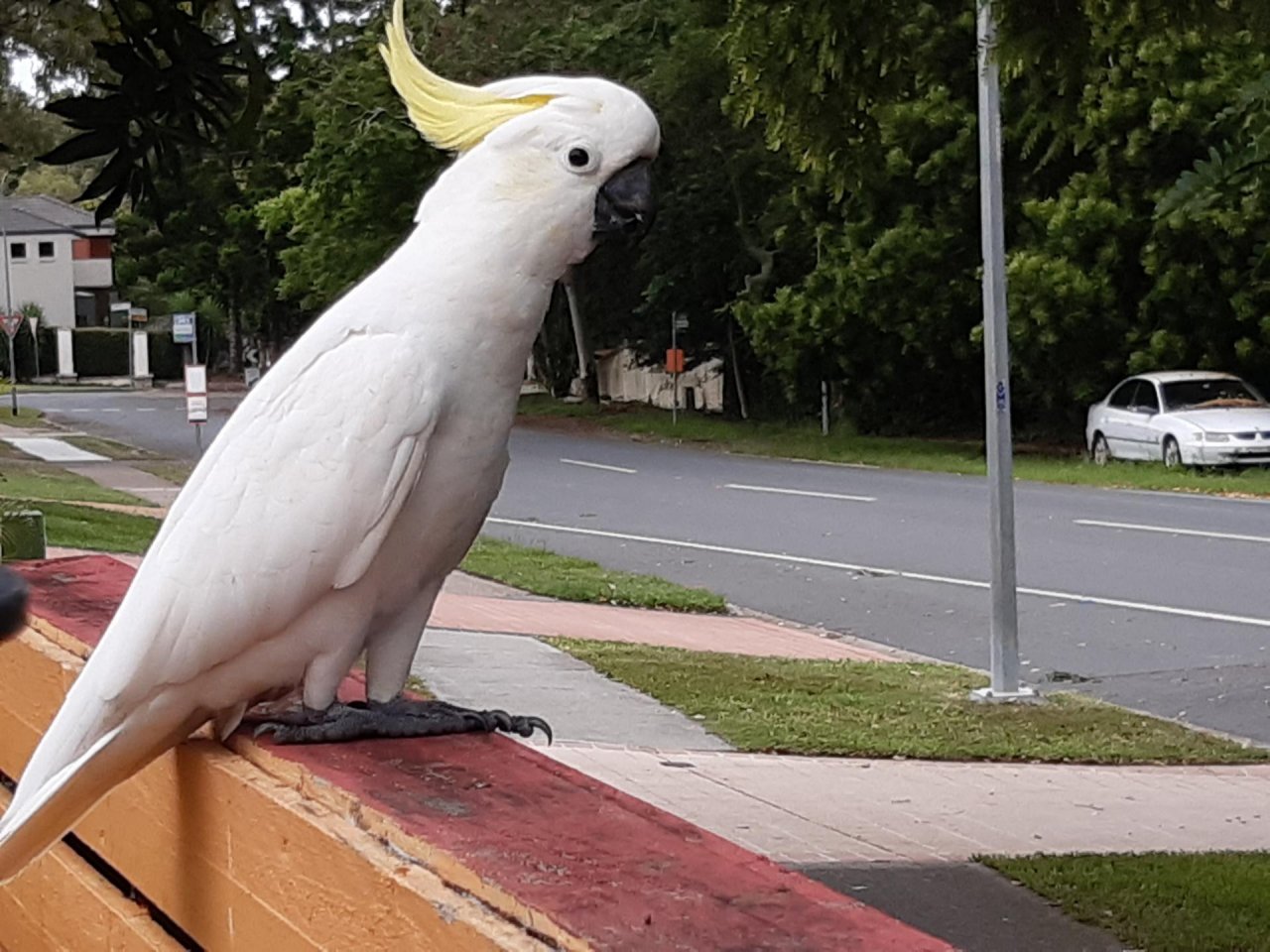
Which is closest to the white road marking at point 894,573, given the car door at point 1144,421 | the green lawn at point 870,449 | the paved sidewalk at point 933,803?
the green lawn at point 870,449

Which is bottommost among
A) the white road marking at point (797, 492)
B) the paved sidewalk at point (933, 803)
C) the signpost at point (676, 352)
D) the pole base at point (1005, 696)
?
the paved sidewalk at point (933, 803)

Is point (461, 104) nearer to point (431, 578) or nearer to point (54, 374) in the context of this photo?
point (431, 578)

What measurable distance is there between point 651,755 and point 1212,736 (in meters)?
2.47

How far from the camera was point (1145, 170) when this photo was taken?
21.1 meters

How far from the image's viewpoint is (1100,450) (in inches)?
840

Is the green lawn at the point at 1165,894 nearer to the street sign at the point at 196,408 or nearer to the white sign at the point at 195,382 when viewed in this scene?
the street sign at the point at 196,408

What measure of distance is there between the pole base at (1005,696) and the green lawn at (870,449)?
967 centimetres

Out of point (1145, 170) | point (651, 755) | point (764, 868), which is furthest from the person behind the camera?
point (1145, 170)

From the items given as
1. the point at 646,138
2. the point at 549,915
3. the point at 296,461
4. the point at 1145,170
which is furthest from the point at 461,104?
the point at 1145,170

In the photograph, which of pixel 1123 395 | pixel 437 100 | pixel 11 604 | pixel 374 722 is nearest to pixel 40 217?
pixel 1123 395

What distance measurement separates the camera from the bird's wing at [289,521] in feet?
6.88

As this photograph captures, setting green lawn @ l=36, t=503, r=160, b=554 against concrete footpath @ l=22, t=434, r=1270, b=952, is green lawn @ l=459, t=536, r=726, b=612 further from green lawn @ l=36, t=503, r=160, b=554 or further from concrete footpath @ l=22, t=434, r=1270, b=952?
concrete footpath @ l=22, t=434, r=1270, b=952

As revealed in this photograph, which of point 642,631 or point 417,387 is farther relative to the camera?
point 642,631

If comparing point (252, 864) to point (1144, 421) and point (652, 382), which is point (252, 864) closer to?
point (1144, 421)
